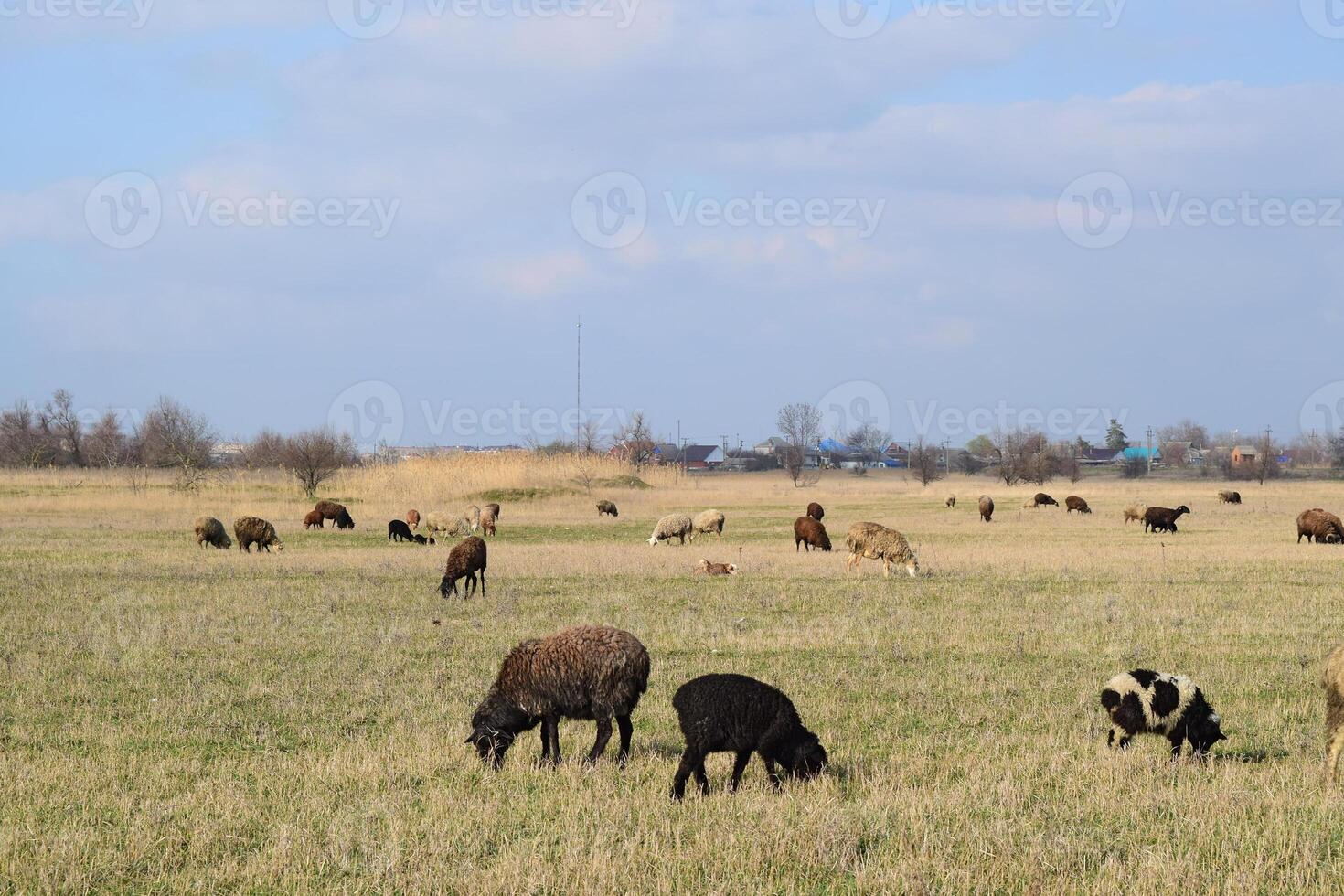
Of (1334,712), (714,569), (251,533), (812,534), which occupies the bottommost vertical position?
(714,569)

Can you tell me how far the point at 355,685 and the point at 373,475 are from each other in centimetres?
Answer: 4591

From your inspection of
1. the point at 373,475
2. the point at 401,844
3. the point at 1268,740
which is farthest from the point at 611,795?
the point at 373,475

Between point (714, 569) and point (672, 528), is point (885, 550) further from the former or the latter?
point (672, 528)

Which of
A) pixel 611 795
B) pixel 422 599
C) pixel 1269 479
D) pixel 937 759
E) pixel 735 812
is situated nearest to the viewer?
pixel 735 812

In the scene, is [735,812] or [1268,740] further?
[1268,740]

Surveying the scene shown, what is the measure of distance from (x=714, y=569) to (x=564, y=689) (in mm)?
15437

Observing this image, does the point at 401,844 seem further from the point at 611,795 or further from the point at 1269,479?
the point at 1269,479

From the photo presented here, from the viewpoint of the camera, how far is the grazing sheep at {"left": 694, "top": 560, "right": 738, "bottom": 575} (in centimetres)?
2376

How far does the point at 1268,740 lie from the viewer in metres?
9.91

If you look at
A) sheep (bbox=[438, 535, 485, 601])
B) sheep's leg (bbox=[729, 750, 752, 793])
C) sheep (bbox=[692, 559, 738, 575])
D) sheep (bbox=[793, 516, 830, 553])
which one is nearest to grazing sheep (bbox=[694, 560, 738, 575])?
sheep (bbox=[692, 559, 738, 575])

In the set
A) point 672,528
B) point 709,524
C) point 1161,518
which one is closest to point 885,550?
point 672,528

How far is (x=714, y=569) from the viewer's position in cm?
2398

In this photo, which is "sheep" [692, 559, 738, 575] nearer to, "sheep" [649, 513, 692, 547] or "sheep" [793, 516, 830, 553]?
"sheep" [793, 516, 830, 553]

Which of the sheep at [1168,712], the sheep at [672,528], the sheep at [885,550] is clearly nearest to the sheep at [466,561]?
the sheep at [885,550]
